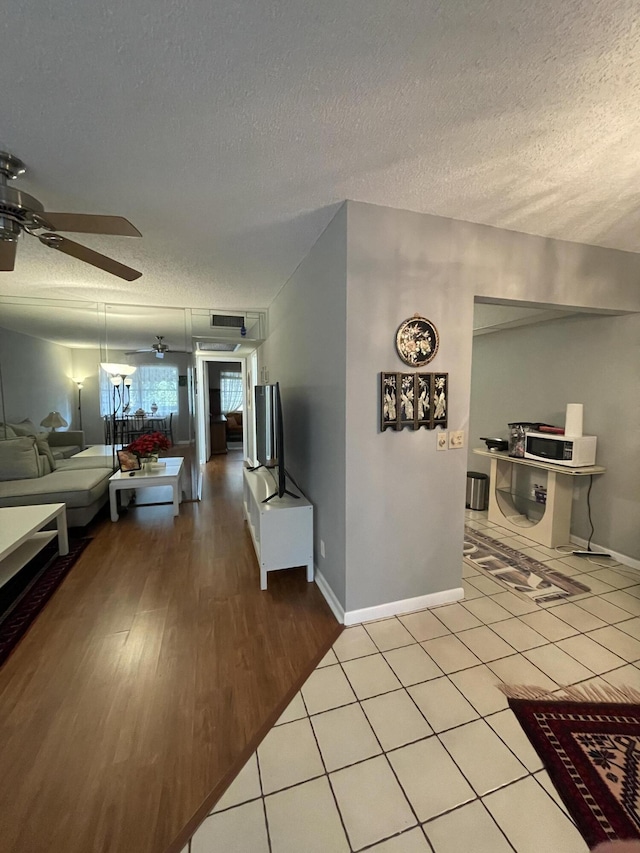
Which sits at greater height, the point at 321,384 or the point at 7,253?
the point at 7,253

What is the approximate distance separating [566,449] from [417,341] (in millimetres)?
1987

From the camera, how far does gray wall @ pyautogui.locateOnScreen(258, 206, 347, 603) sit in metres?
2.13

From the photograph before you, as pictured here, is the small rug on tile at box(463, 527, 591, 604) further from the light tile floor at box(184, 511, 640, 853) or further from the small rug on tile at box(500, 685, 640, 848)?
the small rug on tile at box(500, 685, 640, 848)

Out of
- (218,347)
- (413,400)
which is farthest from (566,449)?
(218,347)

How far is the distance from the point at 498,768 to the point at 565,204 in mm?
2793

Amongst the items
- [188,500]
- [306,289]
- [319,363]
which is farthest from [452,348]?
[188,500]

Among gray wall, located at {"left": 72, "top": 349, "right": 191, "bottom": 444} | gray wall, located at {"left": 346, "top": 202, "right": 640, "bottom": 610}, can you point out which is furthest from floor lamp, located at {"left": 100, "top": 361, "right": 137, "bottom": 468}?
gray wall, located at {"left": 346, "top": 202, "right": 640, "bottom": 610}

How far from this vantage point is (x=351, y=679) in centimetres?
177

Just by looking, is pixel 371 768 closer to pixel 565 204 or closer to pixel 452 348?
pixel 452 348

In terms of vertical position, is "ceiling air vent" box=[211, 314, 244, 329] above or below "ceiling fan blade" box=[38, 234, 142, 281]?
above

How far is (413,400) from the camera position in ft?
7.09

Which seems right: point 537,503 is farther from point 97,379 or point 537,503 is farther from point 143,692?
point 97,379

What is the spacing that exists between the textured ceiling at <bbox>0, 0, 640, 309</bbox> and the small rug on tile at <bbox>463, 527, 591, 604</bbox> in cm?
252

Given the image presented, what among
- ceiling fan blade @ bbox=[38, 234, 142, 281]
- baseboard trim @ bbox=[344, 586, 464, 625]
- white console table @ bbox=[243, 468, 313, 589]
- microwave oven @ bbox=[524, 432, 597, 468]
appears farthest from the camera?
microwave oven @ bbox=[524, 432, 597, 468]
